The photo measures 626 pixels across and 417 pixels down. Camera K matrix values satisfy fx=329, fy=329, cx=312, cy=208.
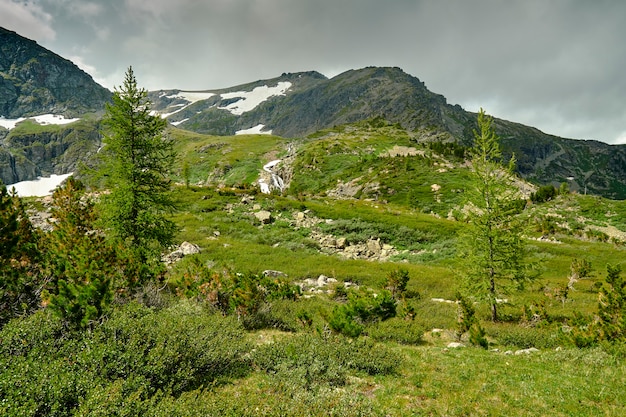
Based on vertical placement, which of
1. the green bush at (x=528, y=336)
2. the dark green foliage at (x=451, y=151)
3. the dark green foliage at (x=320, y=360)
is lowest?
the green bush at (x=528, y=336)

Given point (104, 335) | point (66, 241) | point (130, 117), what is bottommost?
point (104, 335)

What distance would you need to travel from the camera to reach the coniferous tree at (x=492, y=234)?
1628cm

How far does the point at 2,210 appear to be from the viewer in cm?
998

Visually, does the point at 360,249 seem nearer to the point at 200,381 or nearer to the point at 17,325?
the point at 200,381

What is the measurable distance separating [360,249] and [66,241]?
955 inches

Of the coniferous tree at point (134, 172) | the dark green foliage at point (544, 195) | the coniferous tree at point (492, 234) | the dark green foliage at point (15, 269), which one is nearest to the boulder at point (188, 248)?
the coniferous tree at point (134, 172)

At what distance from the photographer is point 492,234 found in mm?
16312

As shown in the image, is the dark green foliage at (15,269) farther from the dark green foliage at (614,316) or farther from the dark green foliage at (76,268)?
the dark green foliage at (614,316)

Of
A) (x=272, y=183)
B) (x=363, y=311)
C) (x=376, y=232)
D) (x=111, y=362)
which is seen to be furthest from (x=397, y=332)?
(x=272, y=183)

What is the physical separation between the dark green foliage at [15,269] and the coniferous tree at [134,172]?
6.61m

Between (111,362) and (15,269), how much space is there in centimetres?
569

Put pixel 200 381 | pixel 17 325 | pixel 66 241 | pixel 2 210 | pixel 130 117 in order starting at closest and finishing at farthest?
pixel 17 325, pixel 200 381, pixel 2 210, pixel 66 241, pixel 130 117

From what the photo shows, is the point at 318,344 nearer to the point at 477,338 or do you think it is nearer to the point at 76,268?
the point at 477,338

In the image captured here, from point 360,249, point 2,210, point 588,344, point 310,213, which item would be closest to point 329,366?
point 588,344
